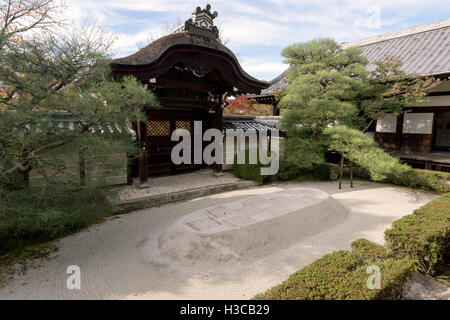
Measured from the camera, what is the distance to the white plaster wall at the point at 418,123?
10148 millimetres

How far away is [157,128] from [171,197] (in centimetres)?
309

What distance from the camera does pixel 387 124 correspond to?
11.4m

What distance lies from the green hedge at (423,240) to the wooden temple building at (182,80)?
6504mm

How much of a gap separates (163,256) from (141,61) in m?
5.10

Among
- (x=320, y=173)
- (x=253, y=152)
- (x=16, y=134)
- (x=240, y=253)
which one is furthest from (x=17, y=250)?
(x=320, y=173)

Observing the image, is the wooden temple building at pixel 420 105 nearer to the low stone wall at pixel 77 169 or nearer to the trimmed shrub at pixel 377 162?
the trimmed shrub at pixel 377 162

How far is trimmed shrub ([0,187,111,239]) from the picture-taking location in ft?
12.1

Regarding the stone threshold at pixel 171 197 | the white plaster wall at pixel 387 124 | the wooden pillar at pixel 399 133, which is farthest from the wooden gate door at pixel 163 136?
the wooden pillar at pixel 399 133

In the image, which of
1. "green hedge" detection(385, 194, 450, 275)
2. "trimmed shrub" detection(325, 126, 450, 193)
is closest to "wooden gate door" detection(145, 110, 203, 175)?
"trimmed shrub" detection(325, 126, 450, 193)

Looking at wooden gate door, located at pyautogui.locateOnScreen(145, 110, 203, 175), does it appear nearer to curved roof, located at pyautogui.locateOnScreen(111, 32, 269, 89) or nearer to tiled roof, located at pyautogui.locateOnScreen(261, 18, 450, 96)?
curved roof, located at pyautogui.locateOnScreen(111, 32, 269, 89)

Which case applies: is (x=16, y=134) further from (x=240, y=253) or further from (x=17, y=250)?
(x=240, y=253)

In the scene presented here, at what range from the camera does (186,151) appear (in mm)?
10570

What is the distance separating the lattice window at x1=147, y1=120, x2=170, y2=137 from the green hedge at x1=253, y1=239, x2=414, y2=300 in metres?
7.62

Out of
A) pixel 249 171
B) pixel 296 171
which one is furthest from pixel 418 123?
pixel 249 171
